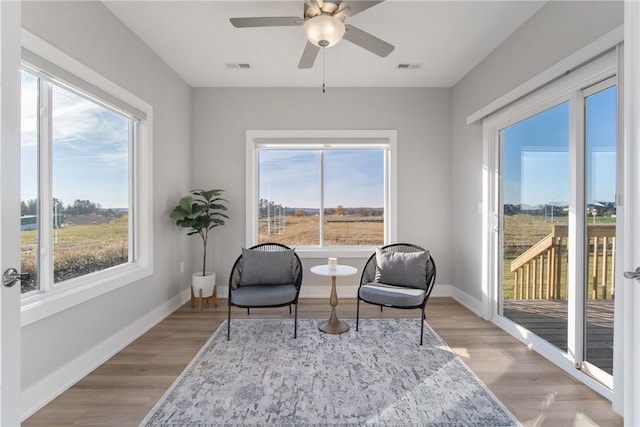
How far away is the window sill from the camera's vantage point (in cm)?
187

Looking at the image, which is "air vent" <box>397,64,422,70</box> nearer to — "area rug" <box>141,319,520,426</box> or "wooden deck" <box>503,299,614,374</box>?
"wooden deck" <box>503,299,614,374</box>

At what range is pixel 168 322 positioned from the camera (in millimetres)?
3271

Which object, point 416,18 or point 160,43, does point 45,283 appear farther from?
point 416,18

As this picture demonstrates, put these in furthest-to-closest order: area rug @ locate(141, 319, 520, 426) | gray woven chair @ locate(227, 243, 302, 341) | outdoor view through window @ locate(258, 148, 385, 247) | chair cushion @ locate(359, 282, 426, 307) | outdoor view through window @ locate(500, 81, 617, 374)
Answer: outdoor view through window @ locate(258, 148, 385, 247) < gray woven chair @ locate(227, 243, 302, 341) < chair cushion @ locate(359, 282, 426, 307) < outdoor view through window @ locate(500, 81, 617, 374) < area rug @ locate(141, 319, 520, 426)

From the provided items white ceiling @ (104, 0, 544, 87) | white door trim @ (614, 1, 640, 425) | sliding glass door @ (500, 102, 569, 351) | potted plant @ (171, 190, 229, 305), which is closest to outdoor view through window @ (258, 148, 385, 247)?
potted plant @ (171, 190, 229, 305)

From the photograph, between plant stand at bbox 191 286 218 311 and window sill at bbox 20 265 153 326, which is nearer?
window sill at bbox 20 265 153 326

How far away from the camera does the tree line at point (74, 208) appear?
1.96 m

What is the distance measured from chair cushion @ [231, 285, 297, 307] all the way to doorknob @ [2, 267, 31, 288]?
1829 mm

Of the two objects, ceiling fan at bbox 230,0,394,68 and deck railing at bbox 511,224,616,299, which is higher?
ceiling fan at bbox 230,0,394,68

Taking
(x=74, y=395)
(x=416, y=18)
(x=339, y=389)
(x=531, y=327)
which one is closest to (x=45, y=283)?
(x=74, y=395)

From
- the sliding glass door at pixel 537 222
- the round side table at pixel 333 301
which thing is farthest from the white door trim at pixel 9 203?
the sliding glass door at pixel 537 222

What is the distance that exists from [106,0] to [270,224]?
284 cm

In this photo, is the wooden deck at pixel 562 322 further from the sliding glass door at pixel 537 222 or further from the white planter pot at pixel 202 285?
the white planter pot at pixel 202 285

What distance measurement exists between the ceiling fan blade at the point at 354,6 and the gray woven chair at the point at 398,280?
2210 millimetres
